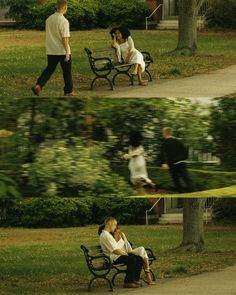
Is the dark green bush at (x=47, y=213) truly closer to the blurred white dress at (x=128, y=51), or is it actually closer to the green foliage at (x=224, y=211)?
the green foliage at (x=224, y=211)

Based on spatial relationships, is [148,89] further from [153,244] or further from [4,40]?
[4,40]

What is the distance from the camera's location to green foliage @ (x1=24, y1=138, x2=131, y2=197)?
1852cm

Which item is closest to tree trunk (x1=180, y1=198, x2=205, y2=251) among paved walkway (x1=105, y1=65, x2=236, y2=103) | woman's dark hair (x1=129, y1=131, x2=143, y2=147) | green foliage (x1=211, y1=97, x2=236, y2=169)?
paved walkway (x1=105, y1=65, x2=236, y2=103)

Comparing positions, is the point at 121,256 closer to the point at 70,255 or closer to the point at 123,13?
the point at 70,255

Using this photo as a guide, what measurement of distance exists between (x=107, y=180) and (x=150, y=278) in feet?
35.7

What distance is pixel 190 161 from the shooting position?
18703 millimetres

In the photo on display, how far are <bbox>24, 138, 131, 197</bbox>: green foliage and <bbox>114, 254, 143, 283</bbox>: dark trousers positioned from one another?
9.74m

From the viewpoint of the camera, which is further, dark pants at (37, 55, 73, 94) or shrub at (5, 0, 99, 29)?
shrub at (5, 0, 99, 29)

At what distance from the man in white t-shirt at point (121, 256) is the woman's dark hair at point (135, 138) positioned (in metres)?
9.46

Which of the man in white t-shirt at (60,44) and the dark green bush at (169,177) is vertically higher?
the dark green bush at (169,177)

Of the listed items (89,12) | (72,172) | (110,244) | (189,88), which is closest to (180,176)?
(72,172)

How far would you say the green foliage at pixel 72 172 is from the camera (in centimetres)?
1852

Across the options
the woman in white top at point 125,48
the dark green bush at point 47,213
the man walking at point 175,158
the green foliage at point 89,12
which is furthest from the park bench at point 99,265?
the green foliage at point 89,12

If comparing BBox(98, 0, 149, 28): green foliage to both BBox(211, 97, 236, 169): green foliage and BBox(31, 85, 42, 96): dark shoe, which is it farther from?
BBox(211, 97, 236, 169): green foliage
